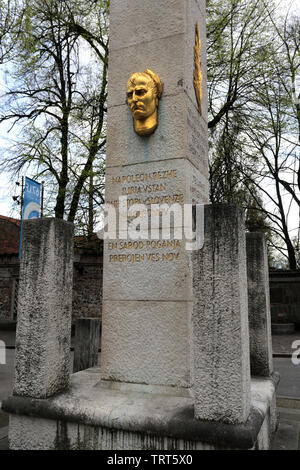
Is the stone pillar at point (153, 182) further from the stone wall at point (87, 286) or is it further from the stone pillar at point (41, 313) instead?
the stone wall at point (87, 286)

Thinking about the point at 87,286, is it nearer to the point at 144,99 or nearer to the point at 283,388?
the point at 283,388

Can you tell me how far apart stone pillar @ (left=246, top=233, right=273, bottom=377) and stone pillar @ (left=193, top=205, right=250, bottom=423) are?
142 cm

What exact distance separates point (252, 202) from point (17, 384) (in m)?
22.2

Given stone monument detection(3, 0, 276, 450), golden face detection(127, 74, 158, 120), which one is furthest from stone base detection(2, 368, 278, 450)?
golden face detection(127, 74, 158, 120)

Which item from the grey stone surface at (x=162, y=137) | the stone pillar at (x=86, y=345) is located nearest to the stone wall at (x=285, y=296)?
the stone pillar at (x=86, y=345)

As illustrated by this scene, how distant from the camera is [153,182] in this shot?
14.0 feet

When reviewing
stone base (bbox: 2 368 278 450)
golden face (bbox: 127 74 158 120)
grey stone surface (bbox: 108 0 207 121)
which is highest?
grey stone surface (bbox: 108 0 207 121)

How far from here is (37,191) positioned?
9625mm

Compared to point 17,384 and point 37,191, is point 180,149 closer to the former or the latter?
point 17,384

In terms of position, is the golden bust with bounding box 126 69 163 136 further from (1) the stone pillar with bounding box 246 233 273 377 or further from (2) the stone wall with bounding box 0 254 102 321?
(2) the stone wall with bounding box 0 254 102 321

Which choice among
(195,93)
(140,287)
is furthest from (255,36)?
(140,287)

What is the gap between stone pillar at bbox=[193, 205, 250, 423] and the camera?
2.73 metres

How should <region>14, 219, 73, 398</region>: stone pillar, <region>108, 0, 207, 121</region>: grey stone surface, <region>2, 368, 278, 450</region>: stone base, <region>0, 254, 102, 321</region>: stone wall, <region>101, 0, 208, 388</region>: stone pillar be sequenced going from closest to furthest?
<region>2, 368, 278, 450</region>: stone base < <region>14, 219, 73, 398</region>: stone pillar < <region>101, 0, 208, 388</region>: stone pillar < <region>108, 0, 207, 121</region>: grey stone surface < <region>0, 254, 102, 321</region>: stone wall

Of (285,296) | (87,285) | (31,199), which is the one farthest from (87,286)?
(31,199)
